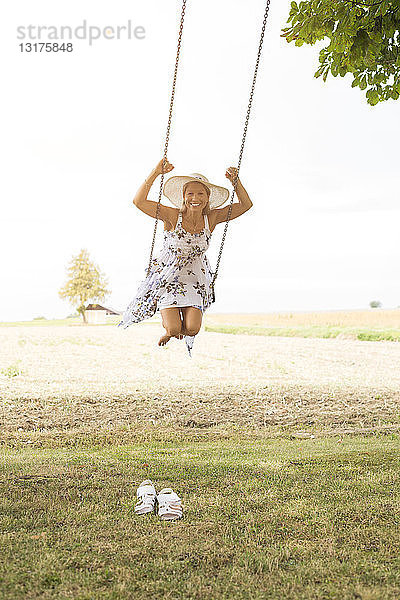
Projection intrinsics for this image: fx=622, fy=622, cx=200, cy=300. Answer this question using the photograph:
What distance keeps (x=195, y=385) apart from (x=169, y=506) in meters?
6.79

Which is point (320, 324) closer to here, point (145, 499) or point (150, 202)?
point (150, 202)

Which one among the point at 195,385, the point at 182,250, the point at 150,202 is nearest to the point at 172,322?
the point at 182,250

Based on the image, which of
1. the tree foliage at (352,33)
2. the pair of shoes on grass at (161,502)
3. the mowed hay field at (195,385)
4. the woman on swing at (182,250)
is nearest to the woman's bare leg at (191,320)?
the woman on swing at (182,250)

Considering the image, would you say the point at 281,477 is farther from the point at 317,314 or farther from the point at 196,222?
the point at 317,314

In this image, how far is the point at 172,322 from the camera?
5273 mm

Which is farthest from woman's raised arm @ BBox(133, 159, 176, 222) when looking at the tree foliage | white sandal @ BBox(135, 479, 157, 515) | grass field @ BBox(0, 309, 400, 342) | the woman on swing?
grass field @ BBox(0, 309, 400, 342)

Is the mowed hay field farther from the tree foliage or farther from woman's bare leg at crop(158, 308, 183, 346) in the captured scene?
the tree foliage

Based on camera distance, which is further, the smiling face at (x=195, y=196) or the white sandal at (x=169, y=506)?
the smiling face at (x=195, y=196)

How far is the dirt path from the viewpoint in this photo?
8969 millimetres

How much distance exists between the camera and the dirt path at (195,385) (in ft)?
29.4

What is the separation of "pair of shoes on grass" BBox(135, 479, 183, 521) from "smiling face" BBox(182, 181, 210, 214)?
2.39 m

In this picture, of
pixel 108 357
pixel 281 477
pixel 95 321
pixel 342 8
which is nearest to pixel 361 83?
pixel 342 8

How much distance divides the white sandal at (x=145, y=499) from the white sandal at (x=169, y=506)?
0.06m

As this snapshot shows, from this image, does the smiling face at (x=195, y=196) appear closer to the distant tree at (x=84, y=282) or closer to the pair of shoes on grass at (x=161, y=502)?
the pair of shoes on grass at (x=161, y=502)
